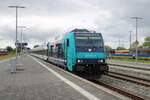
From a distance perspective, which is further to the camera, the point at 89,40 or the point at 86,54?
the point at 89,40

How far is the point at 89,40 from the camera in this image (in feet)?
50.8

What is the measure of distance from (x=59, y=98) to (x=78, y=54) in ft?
23.8

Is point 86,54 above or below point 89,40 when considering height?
below

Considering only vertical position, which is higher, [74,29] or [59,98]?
[74,29]

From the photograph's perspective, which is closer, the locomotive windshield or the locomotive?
the locomotive

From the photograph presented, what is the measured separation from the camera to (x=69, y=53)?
1558 centimetres

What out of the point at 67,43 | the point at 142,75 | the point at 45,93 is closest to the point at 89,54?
the point at 67,43

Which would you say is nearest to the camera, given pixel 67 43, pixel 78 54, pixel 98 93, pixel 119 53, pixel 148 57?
pixel 98 93

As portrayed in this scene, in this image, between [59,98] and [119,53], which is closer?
[59,98]

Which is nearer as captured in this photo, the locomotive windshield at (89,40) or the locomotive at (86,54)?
the locomotive at (86,54)

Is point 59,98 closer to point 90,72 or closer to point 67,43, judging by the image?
point 90,72

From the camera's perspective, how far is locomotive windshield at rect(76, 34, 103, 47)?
1533cm

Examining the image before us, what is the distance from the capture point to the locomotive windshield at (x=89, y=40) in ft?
50.3

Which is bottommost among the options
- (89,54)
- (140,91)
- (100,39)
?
(140,91)
